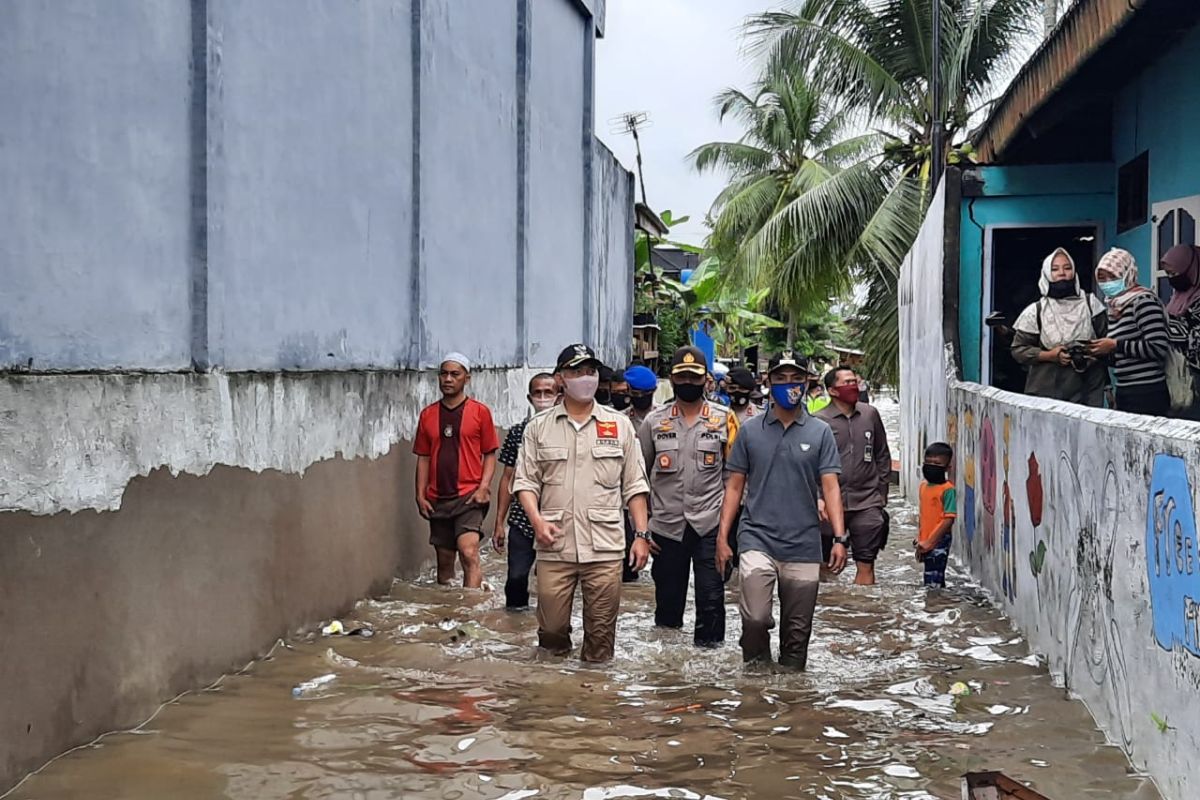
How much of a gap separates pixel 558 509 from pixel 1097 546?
2.84 metres

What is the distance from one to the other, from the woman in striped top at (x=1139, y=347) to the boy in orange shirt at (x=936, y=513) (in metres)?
1.96

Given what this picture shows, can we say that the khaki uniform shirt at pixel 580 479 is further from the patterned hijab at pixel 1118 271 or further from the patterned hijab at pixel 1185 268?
the patterned hijab at pixel 1185 268

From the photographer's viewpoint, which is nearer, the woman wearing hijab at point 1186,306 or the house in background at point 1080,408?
the house in background at point 1080,408

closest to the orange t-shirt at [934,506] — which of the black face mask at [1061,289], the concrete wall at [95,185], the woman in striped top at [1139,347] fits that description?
the black face mask at [1061,289]

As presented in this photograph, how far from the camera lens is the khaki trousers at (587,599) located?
7156 mm

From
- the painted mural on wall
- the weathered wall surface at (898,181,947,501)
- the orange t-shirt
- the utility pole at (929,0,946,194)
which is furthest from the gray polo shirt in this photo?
the utility pole at (929,0,946,194)

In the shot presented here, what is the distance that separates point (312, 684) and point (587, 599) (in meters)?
1.59

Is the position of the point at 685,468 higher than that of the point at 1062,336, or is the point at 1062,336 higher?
the point at 1062,336

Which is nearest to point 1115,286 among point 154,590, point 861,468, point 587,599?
point 861,468

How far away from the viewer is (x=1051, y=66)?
384 inches

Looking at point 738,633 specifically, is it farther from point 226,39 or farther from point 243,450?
point 226,39

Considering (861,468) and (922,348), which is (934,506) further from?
(922,348)

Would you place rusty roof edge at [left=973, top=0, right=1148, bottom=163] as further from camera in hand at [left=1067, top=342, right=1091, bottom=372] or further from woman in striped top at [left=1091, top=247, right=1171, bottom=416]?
camera in hand at [left=1067, top=342, right=1091, bottom=372]

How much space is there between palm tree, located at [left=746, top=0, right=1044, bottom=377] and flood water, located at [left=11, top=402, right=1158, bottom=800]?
16079 mm
